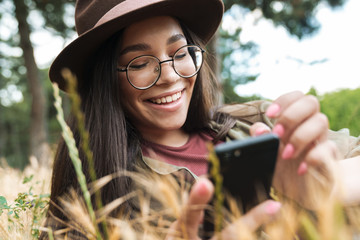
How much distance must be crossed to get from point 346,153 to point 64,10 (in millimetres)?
6722

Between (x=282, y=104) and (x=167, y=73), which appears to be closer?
(x=282, y=104)

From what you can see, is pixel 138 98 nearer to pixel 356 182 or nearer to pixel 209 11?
pixel 209 11


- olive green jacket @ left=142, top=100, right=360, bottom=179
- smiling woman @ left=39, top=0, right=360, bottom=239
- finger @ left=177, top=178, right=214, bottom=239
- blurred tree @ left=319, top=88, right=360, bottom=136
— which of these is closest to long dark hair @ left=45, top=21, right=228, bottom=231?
smiling woman @ left=39, top=0, right=360, bottom=239

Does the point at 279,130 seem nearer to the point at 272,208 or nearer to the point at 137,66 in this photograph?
the point at 272,208

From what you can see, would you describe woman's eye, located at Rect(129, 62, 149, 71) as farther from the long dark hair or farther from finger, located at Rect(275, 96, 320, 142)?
finger, located at Rect(275, 96, 320, 142)

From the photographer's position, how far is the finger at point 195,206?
26.5 inches

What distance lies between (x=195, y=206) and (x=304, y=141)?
0.31 m

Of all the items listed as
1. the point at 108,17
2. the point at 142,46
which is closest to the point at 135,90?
the point at 142,46

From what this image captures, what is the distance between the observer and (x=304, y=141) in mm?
783

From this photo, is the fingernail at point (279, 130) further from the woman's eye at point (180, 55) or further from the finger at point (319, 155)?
the woman's eye at point (180, 55)

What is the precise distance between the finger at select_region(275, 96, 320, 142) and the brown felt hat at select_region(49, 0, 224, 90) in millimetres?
868

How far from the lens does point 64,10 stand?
685 cm

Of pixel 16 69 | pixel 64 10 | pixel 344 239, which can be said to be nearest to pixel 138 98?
pixel 344 239

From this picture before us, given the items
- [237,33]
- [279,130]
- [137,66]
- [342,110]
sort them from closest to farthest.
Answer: [279,130] → [137,66] → [342,110] → [237,33]
